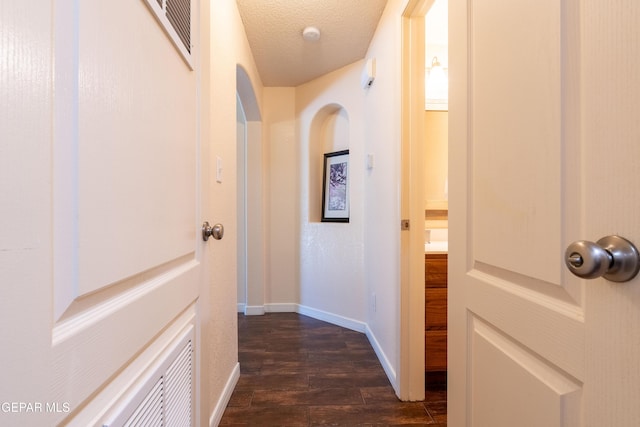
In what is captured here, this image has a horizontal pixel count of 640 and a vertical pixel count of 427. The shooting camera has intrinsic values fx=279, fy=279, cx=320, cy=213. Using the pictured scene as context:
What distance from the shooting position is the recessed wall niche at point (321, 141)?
3.04 metres

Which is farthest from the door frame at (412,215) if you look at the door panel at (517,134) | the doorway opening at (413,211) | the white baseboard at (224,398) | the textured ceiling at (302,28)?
the white baseboard at (224,398)

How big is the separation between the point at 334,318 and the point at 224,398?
4.73 ft

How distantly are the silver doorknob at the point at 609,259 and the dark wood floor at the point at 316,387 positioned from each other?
149 centimetres

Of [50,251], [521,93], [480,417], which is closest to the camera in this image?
[50,251]

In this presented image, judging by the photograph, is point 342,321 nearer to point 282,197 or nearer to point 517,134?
point 282,197

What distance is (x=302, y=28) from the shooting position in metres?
2.16

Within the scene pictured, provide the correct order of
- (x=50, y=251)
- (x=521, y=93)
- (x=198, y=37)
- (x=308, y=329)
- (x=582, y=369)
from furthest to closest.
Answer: (x=308, y=329) < (x=198, y=37) < (x=521, y=93) < (x=582, y=369) < (x=50, y=251)

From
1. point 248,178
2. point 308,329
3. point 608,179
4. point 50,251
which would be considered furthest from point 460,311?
point 248,178

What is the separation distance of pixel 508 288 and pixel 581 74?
42 centimetres

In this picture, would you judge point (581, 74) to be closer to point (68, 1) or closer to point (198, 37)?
point (68, 1)

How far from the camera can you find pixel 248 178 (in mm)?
3035

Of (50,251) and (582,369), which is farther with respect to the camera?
(582,369)

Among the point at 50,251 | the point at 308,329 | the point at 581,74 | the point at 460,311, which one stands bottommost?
the point at 308,329

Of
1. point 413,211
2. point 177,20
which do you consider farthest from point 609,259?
point 413,211
